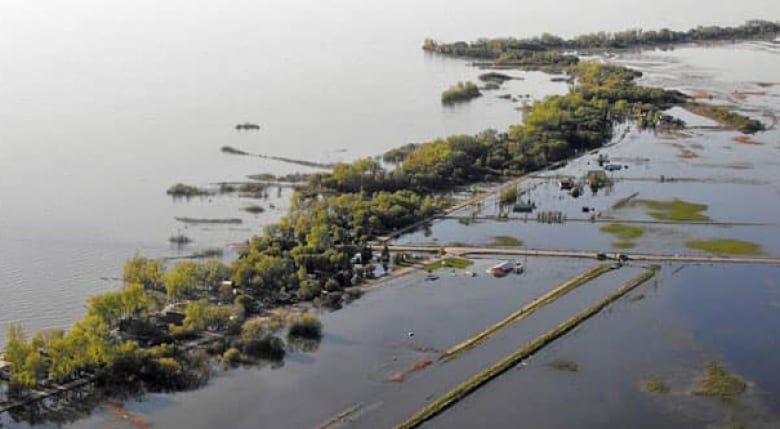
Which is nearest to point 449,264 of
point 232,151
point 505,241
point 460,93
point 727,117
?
point 505,241

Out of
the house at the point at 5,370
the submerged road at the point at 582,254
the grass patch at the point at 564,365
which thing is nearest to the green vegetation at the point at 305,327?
the grass patch at the point at 564,365

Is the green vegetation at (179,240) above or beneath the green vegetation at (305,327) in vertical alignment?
above

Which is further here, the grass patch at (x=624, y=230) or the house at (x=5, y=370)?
the grass patch at (x=624, y=230)

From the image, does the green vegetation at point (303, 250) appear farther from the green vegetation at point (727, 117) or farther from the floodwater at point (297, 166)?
the green vegetation at point (727, 117)

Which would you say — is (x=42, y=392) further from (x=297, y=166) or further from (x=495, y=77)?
(x=495, y=77)

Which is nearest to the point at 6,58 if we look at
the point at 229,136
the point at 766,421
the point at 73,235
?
the point at 229,136

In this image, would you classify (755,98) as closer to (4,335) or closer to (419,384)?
(419,384)

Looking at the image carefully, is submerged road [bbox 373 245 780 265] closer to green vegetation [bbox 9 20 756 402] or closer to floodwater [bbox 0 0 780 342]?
green vegetation [bbox 9 20 756 402]
